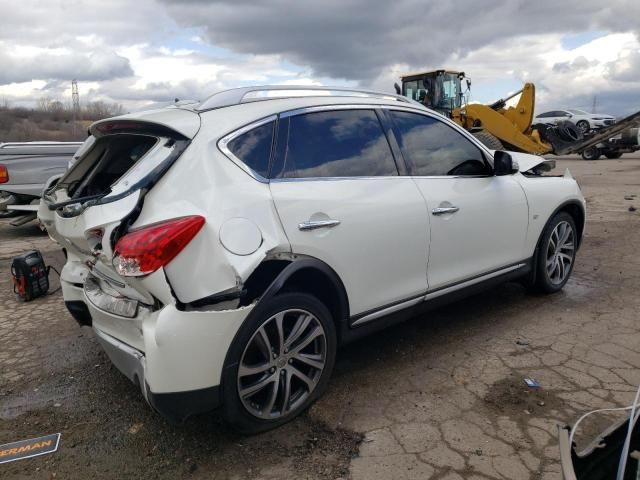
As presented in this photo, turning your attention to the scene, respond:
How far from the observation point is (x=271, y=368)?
9.16ft

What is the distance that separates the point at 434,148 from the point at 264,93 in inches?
51.8

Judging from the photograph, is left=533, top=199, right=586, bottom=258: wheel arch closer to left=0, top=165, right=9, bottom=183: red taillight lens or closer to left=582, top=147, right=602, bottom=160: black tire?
left=0, top=165, right=9, bottom=183: red taillight lens

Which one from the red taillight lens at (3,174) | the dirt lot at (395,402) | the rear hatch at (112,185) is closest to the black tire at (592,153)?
the dirt lot at (395,402)

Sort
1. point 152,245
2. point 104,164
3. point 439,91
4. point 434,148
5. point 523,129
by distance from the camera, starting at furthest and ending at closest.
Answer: point 439,91
point 523,129
point 434,148
point 104,164
point 152,245

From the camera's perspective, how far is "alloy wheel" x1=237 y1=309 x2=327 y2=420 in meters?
2.71

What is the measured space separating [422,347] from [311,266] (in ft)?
4.82

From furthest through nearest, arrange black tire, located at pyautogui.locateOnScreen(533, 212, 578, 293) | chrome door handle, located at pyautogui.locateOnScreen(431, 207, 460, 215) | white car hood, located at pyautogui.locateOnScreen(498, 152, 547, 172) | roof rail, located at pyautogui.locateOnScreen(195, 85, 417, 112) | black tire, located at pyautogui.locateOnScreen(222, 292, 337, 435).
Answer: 1. black tire, located at pyautogui.locateOnScreen(533, 212, 578, 293)
2. white car hood, located at pyautogui.locateOnScreen(498, 152, 547, 172)
3. chrome door handle, located at pyautogui.locateOnScreen(431, 207, 460, 215)
4. roof rail, located at pyautogui.locateOnScreen(195, 85, 417, 112)
5. black tire, located at pyautogui.locateOnScreen(222, 292, 337, 435)

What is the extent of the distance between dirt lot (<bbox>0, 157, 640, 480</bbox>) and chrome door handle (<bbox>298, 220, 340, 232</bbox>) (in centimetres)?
107

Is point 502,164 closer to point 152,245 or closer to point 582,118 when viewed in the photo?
point 152,245

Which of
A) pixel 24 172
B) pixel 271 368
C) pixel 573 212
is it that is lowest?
pixel 271 368

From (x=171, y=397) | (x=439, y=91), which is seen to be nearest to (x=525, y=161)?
(x=171, y=397)

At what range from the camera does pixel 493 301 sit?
15.7ft

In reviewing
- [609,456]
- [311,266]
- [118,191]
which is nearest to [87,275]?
[118,191]

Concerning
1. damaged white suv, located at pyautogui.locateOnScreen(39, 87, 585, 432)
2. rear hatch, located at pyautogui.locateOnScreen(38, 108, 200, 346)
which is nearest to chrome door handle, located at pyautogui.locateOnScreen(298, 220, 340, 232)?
damaged white suv, located at pyautogui.locateOnScreen(39, 87, 585, 432)
